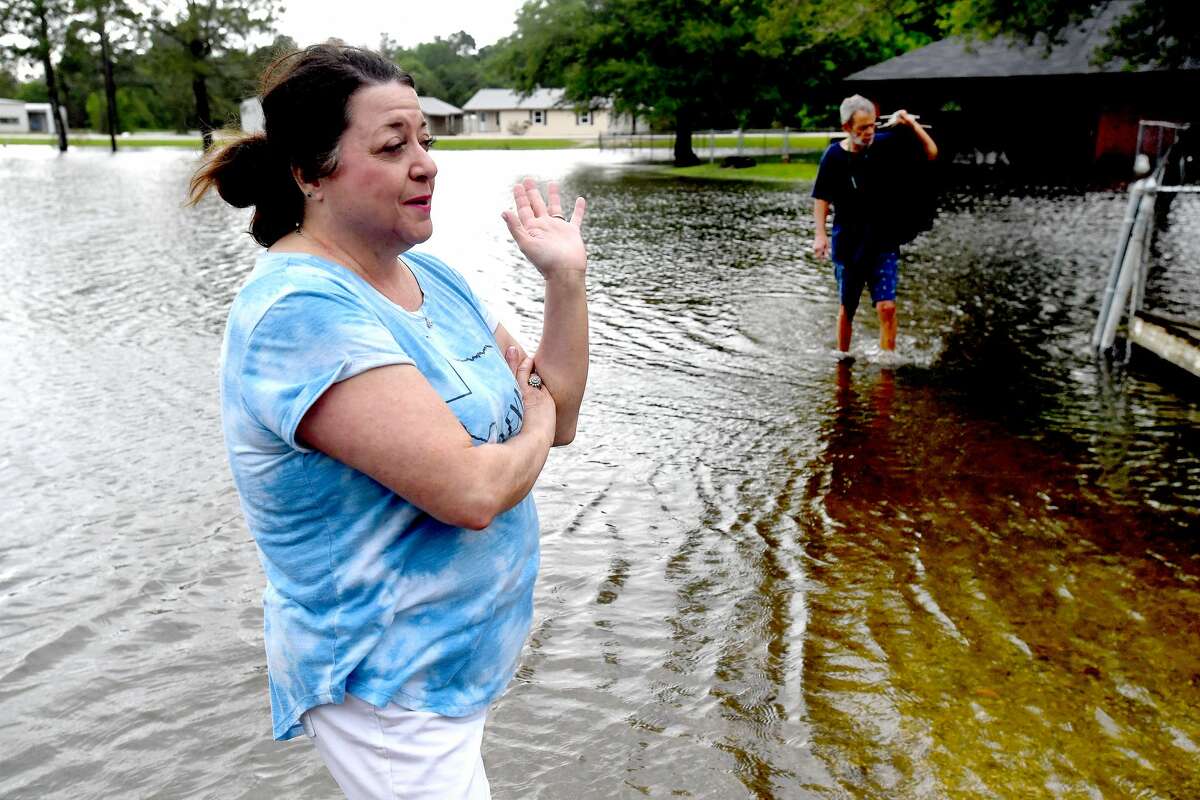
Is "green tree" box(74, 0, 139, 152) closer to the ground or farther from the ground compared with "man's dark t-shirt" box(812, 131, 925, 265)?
farther from the ground

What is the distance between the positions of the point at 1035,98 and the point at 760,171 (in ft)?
28.1

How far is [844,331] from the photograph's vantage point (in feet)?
29.1

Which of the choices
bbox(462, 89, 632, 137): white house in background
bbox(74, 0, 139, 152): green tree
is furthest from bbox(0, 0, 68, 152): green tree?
bbox(462, 89, 632, 137): white house in background

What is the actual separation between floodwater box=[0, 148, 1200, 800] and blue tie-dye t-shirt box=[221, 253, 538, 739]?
Result: 1.65m

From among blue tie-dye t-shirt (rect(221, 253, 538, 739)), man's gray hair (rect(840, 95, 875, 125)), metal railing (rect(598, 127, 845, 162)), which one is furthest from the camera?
metal railing (rect(598, 127, 845, 162))

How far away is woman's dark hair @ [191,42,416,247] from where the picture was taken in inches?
71.2

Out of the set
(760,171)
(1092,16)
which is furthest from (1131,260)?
(760,171)

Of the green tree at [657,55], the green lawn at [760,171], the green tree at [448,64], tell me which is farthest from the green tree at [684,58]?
the green tree at [448,64]

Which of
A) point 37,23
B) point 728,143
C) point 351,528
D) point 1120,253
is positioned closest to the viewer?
point 351,528

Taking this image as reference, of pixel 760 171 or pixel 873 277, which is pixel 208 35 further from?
pixel 873 277

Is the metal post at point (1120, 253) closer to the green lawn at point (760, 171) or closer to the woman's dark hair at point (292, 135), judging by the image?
the woman's dark hair at point (292, 135)

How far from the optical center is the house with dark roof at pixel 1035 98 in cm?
3072

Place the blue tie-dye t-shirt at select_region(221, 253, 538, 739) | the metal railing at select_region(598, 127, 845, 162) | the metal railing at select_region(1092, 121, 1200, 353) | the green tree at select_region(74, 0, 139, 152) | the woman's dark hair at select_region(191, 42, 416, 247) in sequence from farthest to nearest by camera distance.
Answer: the green tree at select_region(74, 0, 139, 152) < the metal railing at select_region(598, 127, 845, 162) < the metal railing at select_region(1092, 121, 1200, 353) < the woman's dark hair at select_region(191, 42, 416, 247) < the blue tie-dye t-shirt at select_region(221, 253, 538, 739)

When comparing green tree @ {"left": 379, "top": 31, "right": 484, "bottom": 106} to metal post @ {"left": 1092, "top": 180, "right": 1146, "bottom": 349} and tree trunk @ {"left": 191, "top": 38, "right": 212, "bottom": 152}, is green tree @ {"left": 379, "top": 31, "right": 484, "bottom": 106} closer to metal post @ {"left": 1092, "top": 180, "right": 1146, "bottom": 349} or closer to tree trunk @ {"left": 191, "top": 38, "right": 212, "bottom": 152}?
tree trunk @ {"left": 191, "top": 38, "right": 212, "bottom": 152}
